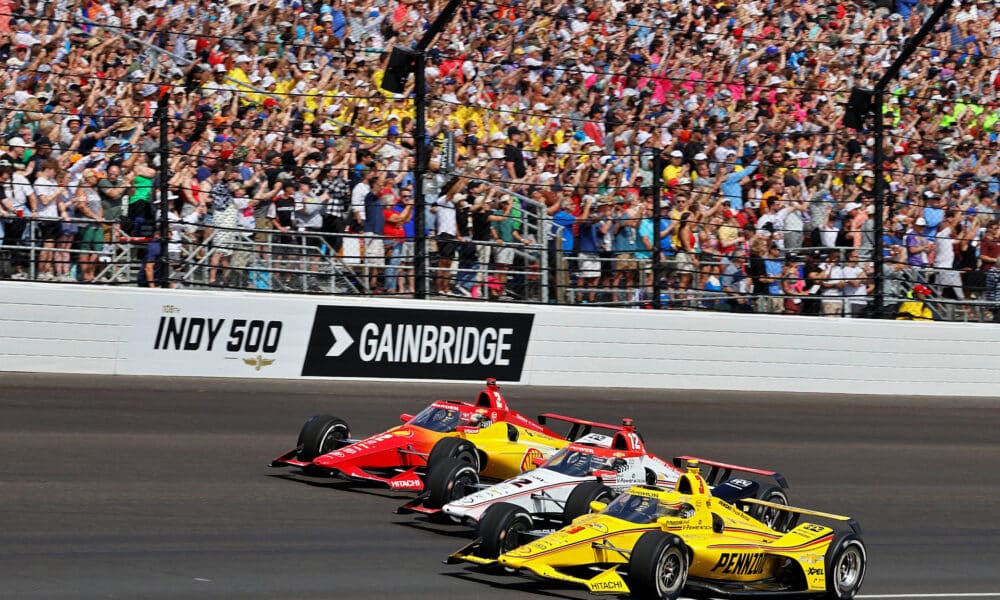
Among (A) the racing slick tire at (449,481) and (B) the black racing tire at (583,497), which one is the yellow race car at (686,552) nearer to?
(B) the black racing tire at (583,497)

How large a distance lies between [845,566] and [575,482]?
204 centimetres

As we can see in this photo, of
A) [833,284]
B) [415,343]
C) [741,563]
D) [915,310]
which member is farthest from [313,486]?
[915,310]

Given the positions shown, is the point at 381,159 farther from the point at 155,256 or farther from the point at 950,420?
the point at 950,420

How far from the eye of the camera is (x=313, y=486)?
11219 millimetres

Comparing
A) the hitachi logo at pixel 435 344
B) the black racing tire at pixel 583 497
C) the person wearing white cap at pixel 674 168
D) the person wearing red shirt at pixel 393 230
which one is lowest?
the black racing tire at pixel 583 497

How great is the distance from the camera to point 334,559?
8.93 metres

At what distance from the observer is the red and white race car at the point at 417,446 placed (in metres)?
11.3

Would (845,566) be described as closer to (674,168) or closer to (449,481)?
(449,481)

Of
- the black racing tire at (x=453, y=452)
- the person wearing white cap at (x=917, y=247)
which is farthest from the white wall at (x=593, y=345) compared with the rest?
the black racing tire at (x=453, y=452)

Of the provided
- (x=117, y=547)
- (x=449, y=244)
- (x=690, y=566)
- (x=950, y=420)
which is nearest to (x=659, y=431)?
(x=449, y=244)

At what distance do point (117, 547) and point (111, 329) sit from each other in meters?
6.32

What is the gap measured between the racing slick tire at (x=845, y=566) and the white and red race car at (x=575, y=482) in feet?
3.71

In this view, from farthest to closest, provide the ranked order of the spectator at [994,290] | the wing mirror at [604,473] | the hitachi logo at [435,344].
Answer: the spectator at [994,290] → the hitachi logo at [435,344] → the wing mirror at [604,473]

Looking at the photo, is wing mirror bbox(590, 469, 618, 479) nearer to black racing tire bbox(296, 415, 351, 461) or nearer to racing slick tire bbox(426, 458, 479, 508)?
racing slick tire bbox(426, 458, 479, 508)
